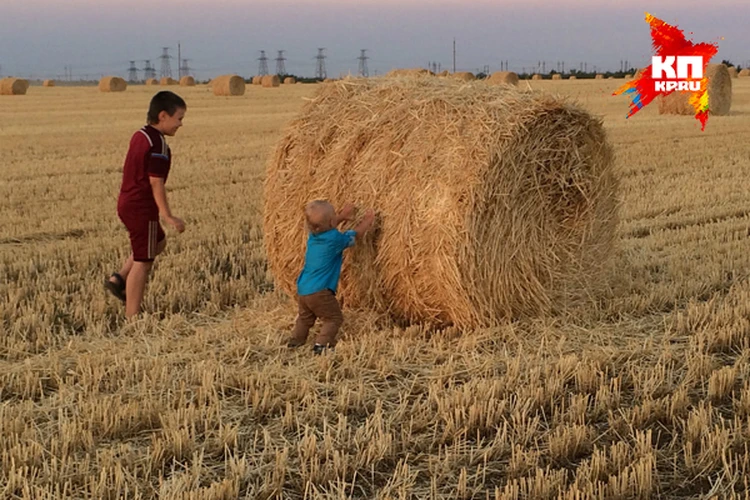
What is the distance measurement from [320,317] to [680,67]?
1773cm

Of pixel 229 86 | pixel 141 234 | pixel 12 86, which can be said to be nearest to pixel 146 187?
pixel 141 234

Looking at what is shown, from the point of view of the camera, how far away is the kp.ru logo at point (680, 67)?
1866 cm

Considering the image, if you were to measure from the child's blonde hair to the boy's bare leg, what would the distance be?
1.27 m

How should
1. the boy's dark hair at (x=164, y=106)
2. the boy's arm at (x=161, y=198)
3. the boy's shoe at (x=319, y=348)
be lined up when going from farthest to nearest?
1. the boy's dark hair at (x=164, y=106)
2. the boy's arm at (x=161, y=198)
3. the boy's shoe at (x=319, y=348)

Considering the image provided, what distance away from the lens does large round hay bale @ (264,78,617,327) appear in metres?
5.17

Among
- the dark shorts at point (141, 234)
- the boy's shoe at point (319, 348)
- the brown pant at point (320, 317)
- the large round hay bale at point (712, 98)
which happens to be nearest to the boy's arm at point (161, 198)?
the dark shorts at point (141, 234)

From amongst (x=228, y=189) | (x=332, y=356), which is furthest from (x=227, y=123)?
(x=332, y=356)

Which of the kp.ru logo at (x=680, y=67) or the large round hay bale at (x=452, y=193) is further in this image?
the kp.ru logo at (x=680, y=67)

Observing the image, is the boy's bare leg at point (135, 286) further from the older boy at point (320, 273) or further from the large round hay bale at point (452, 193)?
the older boy at point (320, 273)

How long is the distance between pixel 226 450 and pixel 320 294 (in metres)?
1.74

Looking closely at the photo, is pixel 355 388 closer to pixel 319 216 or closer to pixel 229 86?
pixel 319 216

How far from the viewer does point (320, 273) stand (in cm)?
520

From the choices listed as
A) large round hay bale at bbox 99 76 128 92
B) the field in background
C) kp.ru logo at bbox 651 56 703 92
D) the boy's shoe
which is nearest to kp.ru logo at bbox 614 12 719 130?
kp.ru logo at bbox 651 56 703 92

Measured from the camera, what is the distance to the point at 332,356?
4789 millimetres
